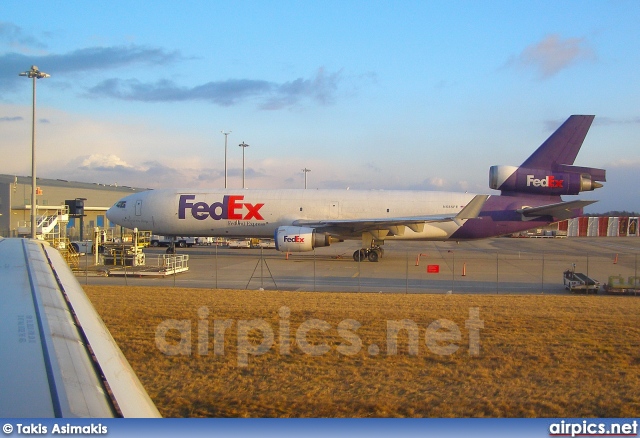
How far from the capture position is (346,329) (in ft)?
37.1

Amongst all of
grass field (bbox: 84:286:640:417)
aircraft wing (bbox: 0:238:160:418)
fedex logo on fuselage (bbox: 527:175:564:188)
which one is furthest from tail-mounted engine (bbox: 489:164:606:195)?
aircraft wing (bbox: 0:238:160:418)

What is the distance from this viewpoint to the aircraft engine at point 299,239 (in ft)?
88.4

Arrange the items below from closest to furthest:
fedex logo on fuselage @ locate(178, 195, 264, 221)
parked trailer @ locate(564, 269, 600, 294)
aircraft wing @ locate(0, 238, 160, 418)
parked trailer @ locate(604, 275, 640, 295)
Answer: aircraft wing @ locate(0, 238, 160, 418) → parked trailer @ locate(604, 275, 640, 295) → parked trailer @ locate(564, 269, 600, 294) → fedex logo on fuselage @ locate(178, 195, 264, 221)

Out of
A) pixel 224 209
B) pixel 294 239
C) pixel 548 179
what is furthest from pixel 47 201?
pixel 548 179

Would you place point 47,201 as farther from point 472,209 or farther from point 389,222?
point 472,209

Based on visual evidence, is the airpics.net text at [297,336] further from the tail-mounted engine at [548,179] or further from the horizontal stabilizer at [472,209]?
the tail-mounted engine at [548,179]

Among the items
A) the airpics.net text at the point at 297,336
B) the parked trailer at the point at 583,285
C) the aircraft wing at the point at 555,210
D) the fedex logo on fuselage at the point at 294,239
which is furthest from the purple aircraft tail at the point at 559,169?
the airpics.net text at the point at 297,336

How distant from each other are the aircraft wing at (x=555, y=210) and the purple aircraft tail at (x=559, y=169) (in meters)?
1.21

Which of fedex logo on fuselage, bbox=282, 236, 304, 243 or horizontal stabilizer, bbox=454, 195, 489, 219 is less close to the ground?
horizontal stabilizer, bbox=454, 195, 489, 219

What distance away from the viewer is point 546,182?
2838 cm

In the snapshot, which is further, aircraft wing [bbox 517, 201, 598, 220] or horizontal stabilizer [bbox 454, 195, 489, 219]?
aircraft wing [bbox 517, 201, 598, 220]

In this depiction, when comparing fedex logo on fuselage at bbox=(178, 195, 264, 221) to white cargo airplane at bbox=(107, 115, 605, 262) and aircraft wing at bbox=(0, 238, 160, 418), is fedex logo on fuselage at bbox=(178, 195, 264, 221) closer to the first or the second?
white cargo airplane at bbox=(107, 115, 605, 262)

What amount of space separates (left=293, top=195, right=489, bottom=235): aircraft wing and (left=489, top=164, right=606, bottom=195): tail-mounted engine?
1.78 m

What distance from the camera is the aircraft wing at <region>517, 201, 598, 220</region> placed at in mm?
26017
